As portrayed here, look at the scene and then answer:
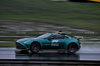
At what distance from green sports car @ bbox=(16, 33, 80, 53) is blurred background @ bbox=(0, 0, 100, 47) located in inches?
291

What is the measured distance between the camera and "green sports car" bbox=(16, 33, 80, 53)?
543 inches

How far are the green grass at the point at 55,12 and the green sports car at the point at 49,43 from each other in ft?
45.9

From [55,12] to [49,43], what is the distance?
71.5 ft

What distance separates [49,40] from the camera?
46.5 ft

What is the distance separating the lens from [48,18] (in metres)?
32.2

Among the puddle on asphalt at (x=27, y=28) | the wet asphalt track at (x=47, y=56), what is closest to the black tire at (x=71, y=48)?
the wet asphalt track at (x=47, y=56)

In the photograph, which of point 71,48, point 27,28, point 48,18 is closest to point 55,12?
point 48,18

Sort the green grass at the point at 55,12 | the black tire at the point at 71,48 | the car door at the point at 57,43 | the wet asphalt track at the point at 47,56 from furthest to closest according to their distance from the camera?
A: the green grass at the point at 55,12, the black tire at the point at 71,48, the car door at the point at 57,43, the wet asphalt track at the point at 47,56

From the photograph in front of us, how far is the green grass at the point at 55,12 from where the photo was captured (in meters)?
31.1

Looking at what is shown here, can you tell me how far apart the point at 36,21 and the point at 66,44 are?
1651 cm

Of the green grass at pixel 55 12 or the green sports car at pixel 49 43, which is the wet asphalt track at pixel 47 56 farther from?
the green grass at pixel 55 12

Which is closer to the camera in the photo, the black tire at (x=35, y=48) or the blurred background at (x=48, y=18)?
the black tire at (x=35, y=48)

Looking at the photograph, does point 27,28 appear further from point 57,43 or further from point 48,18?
point 57,43

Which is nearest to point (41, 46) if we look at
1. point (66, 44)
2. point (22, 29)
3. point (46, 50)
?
point (46, 50)
